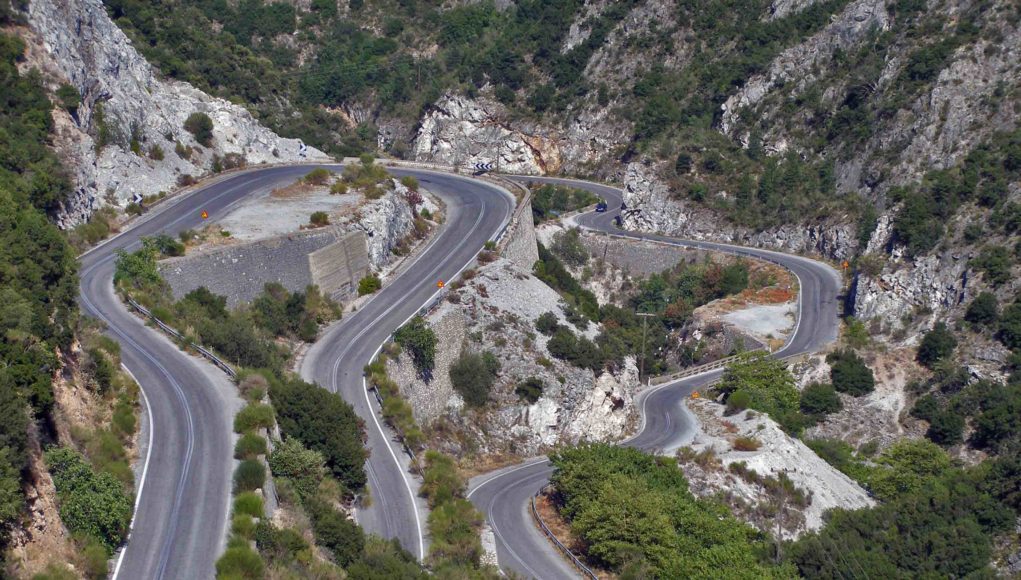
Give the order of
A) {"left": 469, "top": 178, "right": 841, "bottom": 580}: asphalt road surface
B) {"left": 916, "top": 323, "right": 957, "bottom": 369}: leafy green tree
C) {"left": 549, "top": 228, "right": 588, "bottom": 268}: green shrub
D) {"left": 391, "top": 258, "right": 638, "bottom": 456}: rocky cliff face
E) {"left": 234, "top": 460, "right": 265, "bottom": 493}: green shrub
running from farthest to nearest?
{"left": 549, "top": 228, "right": 588, "bottom": 268}: green shrub
{"left": 916, "top": 323, "right": 957, "bottom": 369}: leafy green tree
{"left": 391, "top": 258, "right": 638, "bottom": 456}: rocky cliff face
{"left": 469, "top": 178, "right": 841, "bottom": 580}: asphalt road surface
{"left": 234, "top": 460, "right": 265, "bottom": 493}: green shrub

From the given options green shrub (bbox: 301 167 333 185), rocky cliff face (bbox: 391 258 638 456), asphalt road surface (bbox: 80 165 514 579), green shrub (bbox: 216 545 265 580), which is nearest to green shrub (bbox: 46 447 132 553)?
asphalt road surface (bbox: 80 165 514 579)

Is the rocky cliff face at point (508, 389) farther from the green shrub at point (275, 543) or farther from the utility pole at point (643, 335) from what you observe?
the green shrub at point (275, 543)

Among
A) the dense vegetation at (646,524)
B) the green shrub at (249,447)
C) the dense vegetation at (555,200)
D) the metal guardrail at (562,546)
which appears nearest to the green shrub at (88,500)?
the green shrub at (249,447)

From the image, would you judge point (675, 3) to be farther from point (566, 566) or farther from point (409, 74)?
point (566, 566)

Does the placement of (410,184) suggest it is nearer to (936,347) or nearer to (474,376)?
(474,376)

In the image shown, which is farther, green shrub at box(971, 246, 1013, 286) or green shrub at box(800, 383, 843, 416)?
green shrub at box(971, 246, 1013, 286)

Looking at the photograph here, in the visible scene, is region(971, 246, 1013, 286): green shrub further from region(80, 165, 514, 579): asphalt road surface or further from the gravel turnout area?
region(80, 165, 514, 579): asphalt road surface

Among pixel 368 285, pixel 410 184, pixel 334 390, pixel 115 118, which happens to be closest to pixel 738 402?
pixel 368 285
